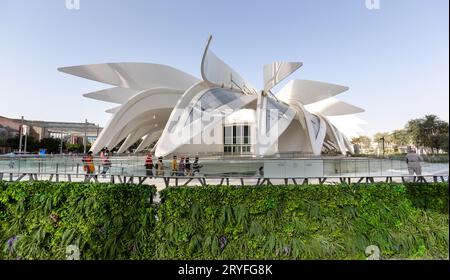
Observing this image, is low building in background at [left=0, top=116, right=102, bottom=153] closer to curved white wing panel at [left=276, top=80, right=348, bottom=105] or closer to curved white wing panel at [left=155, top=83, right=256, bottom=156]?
curved white wing panel at [left=155, top=83, right=256, bottom=156]

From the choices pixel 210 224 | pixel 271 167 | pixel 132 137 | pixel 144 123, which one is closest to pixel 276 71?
pixel 271 167

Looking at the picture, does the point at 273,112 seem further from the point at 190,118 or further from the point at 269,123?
the point at 190,118

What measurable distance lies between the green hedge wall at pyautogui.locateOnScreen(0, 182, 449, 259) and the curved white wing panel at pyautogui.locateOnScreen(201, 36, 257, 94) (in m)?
12.7

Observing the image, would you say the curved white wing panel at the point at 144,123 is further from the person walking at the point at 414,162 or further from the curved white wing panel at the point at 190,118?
the person walking at the point at 414,162

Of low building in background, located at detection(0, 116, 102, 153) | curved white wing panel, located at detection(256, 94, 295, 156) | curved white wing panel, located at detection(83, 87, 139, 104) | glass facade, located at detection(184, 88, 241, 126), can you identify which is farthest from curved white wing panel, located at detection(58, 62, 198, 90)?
low building in background, located at detection(0, 116, 102, 153)

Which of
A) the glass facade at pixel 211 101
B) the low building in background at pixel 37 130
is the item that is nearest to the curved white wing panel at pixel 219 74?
the glass facade at pixel 211 101

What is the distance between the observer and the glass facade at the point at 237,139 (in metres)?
25.5

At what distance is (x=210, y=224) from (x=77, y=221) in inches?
126

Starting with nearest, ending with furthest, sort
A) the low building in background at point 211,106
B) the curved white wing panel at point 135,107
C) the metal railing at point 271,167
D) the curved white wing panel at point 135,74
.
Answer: the metal railing at point 271,167 → the low building in background at point 211,106 → the curved white wing panel at point 135,107 → the curved white wing panel at point 135,74

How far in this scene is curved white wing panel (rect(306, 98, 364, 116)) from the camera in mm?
28234

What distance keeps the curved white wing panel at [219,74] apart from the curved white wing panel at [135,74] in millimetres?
3611

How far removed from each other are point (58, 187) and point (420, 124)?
49665 millimetres
